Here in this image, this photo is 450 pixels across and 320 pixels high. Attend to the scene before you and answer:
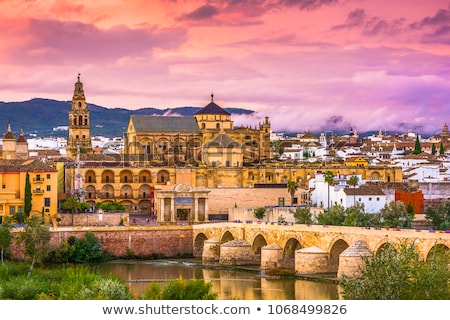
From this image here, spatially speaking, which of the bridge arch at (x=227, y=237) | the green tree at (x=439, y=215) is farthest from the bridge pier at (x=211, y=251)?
the green tree at (x=439, y=215)

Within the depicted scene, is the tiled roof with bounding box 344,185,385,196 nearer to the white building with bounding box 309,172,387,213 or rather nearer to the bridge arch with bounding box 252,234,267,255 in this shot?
the white building with bounding box 309,172,387,213

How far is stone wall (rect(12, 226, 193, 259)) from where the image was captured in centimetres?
3631

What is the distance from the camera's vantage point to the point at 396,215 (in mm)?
35750

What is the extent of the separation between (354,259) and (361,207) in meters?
10.0

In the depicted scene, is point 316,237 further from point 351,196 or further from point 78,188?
point 78,188

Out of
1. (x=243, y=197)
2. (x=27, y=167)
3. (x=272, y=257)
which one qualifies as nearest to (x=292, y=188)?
(x=243, y=197)

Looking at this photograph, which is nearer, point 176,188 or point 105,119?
point 176,188

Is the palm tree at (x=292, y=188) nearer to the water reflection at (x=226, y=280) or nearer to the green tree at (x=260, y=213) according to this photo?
the green tree at (x=260, y=213)

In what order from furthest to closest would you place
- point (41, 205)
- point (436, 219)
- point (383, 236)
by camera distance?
point (41, 205) → point (436, 219) → point (383, 236)

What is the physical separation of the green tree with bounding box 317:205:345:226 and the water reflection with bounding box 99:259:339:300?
136 inches

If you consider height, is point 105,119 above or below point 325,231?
above
